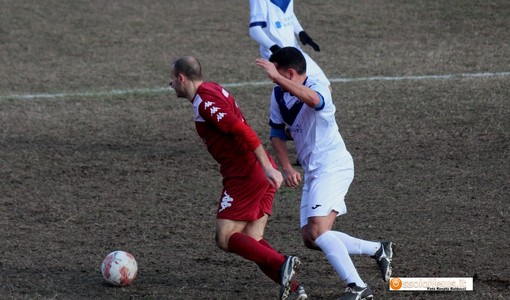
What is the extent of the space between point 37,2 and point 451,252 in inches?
585

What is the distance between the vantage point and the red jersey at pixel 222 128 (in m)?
7.17

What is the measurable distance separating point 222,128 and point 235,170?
0.44 meters

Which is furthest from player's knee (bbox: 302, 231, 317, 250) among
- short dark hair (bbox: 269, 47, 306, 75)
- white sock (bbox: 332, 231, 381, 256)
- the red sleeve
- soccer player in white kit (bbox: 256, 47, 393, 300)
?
short dark hair (bbox: 269, 47, 306, 75)

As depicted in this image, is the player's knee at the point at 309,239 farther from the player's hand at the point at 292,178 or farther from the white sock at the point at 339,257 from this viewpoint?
the player's hand at the point at 292,178

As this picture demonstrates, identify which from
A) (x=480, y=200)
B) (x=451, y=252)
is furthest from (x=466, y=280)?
(x=480, y=200)

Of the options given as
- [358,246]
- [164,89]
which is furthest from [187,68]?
[164,89]

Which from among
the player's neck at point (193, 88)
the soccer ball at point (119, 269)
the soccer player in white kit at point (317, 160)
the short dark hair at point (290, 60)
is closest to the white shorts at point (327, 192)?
the soccer player in white kit at point (317, 160)

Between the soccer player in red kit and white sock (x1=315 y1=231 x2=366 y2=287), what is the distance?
0.91 feet

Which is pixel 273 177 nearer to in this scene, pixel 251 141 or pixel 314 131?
pixel 251 141

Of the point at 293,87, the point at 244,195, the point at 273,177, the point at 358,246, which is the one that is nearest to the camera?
the point at 273,177

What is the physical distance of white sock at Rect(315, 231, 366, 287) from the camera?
7152 millimetres

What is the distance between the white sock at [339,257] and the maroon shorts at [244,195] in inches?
23.0

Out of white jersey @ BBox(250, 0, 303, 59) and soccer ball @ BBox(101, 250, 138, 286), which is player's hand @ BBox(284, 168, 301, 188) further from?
white jersey @ BBox(250, 0, 303, 59)

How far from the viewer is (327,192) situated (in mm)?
7340
